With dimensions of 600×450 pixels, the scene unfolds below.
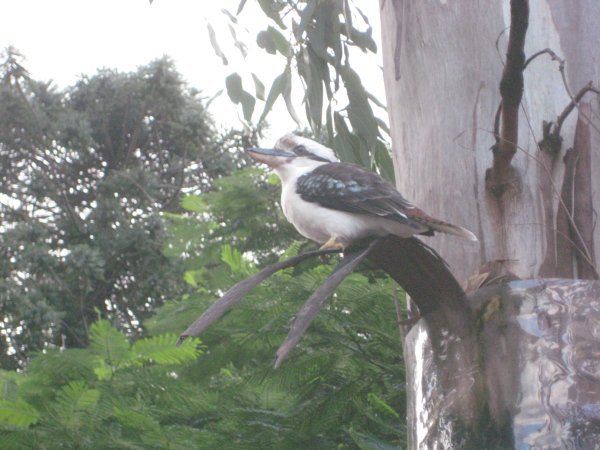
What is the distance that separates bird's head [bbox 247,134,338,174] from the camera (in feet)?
8.93

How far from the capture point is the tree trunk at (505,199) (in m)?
1.96

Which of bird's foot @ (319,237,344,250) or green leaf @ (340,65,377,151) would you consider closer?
bird's foot @ (319,237,344,250)

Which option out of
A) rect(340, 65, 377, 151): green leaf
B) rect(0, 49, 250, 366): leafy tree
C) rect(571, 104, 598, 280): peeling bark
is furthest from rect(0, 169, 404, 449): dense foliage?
rect(0, 49, 250, 366): leafy tree

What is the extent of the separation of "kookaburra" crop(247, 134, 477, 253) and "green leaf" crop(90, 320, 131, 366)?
1.18 meters

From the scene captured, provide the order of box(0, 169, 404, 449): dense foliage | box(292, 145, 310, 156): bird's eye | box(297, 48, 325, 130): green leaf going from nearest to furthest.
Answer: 1. box(292, 145, 310, 156): bird's eye
2. box(0, 169, 404, 449): dense foliage
3. box(297, 48, 325, 130): green leaf

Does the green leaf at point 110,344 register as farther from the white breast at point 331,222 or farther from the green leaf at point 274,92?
the white breast at point 331,222

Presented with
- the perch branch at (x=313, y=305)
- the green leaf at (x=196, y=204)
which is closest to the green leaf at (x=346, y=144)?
the perch branch at (x=313, y=305)

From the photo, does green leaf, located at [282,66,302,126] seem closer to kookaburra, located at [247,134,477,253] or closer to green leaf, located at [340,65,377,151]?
green leaf, located at [340,65,377,151]

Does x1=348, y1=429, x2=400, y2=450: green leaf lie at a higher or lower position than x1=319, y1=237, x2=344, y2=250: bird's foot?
lower

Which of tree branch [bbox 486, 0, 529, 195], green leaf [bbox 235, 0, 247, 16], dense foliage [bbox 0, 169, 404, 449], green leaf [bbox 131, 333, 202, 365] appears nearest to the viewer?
tree branch [bbox 486, 0, 529, 195]

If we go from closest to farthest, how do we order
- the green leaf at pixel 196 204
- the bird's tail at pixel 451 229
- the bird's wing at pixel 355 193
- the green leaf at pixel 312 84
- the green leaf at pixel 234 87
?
the bird's tail at pixel 451 229 < the bird's wing at pixel 355 193 < the green leaf at pixel 312 84 < the green leaf at pixel 234 87 < the green leaf at pixel 196 204

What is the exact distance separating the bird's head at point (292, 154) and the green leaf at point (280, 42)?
102 centimetres

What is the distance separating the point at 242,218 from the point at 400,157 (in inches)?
123

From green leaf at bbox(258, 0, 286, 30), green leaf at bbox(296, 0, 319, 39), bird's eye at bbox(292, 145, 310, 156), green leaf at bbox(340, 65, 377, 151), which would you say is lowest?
bird's eye at bbox(292, 145, 310, 156)
